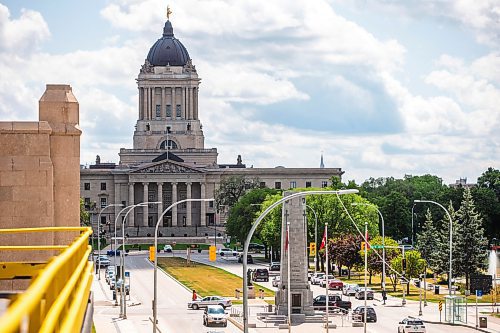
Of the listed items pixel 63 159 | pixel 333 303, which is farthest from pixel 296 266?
pixel 63 159

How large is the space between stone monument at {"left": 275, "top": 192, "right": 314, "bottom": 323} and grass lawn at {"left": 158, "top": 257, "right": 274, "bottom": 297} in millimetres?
17532

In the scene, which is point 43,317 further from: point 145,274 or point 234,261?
point 234,261

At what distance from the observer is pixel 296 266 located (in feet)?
216

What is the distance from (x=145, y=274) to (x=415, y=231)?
2516 inches

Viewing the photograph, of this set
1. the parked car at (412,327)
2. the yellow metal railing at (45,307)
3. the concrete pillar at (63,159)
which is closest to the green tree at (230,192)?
the parked car at (412,327)

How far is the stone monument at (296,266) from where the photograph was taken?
214 ft

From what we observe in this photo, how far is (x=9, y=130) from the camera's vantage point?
60.6 ft

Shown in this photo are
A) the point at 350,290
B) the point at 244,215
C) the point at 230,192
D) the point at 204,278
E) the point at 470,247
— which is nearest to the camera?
the point at 350,290

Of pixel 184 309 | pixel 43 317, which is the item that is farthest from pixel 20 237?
pixel 184 309

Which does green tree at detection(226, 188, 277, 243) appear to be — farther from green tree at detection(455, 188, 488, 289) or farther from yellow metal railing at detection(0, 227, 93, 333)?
yellow metal railing at detection(0, 227, 93, 333)

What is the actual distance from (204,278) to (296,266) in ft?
123

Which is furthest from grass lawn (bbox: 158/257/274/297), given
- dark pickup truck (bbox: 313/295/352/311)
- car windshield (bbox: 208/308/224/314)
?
car windshield (bbox: 208/308/224/314)

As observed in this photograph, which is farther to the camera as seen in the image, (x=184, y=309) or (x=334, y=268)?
(x=334, y=268)

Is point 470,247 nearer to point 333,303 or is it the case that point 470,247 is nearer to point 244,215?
point 333,303
